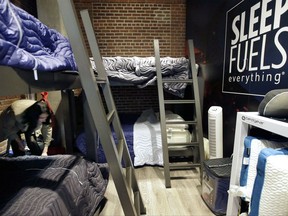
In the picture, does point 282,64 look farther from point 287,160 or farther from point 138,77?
point 138,77

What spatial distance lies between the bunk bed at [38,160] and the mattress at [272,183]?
1.01 m

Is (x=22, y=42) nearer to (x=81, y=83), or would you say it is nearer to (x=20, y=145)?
(x=81, y=83)

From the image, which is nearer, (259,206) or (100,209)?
(259,206)

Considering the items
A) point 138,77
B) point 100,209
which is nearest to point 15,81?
point 100,209

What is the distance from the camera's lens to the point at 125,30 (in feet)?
12.1

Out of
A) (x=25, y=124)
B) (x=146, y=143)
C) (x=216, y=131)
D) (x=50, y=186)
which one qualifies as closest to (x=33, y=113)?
Result: (x=25, y=124)

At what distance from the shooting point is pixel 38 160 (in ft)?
4.83

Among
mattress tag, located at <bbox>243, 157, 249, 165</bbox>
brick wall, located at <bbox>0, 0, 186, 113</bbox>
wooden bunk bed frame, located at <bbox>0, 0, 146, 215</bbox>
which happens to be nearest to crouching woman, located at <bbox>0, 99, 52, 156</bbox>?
wooden bunk bed frame, located at <bbox>0, 0, 146, 215</bbox>

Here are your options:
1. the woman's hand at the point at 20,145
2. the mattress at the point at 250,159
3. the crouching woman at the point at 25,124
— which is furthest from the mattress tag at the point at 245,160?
the woman's hand at the point at 20,145

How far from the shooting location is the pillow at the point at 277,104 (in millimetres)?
936

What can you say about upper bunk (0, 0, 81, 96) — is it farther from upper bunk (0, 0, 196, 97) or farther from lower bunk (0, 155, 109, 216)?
lower bunk (0, 155, 109, 216)

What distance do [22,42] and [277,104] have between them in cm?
Answer: 125

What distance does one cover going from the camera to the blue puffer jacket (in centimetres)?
62

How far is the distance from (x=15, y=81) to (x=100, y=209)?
1.42m
